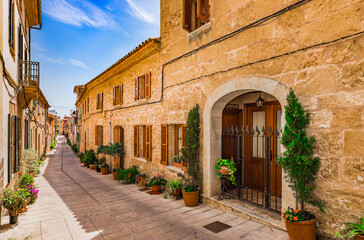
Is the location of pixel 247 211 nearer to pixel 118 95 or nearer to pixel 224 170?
pixel 224 170

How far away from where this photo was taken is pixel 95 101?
15445mm

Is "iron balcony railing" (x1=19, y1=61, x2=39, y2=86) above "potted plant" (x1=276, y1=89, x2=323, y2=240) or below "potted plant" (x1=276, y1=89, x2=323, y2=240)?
above

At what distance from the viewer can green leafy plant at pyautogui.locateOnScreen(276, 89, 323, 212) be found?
3.41m

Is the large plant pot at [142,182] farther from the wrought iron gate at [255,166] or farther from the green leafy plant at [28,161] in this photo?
the green leafy plant at [28,161]

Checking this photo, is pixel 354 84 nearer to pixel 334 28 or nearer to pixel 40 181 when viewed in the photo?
pixel 334 28

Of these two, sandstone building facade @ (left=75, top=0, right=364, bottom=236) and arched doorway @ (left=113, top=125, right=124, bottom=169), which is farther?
arched doorway @ (left=113, top=125, right=124, bottom=169)

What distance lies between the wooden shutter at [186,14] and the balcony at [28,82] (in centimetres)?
540

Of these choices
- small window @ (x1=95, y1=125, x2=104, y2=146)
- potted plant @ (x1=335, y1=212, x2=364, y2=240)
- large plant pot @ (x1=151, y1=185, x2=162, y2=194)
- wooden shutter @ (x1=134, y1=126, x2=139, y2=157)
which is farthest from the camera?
small window @ (x1=95, y1=125, x2=104, y2=146)

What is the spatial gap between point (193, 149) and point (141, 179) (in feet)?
11.5

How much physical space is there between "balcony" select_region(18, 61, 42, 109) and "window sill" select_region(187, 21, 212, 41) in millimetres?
5455

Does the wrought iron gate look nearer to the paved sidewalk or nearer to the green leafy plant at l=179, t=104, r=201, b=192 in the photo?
the green leafy plant at l=179, t=104, r=201, b=192

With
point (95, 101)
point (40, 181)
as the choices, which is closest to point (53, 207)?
point (40, 181)

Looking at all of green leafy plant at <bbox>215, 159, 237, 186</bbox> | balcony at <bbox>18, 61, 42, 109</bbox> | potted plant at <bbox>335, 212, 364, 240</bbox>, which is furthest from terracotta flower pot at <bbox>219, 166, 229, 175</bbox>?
balcony at <bbox>18, 61, 42, 109</bbox>

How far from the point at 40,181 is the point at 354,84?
12037 millimetres
